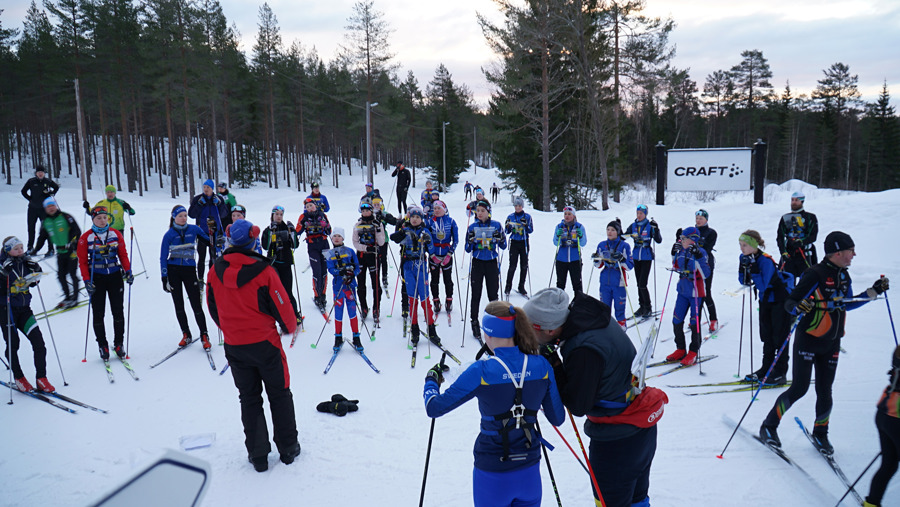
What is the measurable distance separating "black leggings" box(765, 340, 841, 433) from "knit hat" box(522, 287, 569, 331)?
124 inches

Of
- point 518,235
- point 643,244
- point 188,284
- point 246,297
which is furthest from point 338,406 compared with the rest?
point 643,244

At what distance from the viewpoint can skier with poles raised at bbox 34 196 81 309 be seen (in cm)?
930

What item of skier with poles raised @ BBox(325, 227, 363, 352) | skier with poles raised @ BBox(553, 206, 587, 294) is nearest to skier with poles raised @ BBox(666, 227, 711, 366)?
skier with poles raised @ BBox(553, 206, 587, 294)

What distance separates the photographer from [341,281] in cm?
718

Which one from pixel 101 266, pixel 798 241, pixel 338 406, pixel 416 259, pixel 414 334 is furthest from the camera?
pixel 798 241

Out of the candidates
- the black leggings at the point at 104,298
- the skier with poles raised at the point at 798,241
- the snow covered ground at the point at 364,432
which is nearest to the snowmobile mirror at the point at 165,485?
the snow covered ground at the point at 364,432

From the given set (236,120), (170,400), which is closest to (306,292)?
(170,400)

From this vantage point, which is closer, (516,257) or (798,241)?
(798,241)

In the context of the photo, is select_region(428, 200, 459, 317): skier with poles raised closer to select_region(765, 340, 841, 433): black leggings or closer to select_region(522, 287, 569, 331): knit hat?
select_region(765, 340, 841, 433): black leggings

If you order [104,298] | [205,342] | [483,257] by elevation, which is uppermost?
[483,257]

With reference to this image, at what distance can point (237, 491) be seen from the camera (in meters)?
4.11

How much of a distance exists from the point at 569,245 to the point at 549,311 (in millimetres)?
6347

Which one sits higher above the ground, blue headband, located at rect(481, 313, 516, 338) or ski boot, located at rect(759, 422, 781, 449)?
blue headband, located at rect(481, 313, 516, 338)

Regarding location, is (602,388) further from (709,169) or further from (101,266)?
(709,169)
